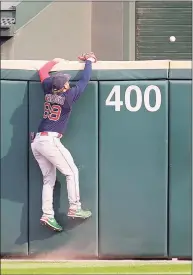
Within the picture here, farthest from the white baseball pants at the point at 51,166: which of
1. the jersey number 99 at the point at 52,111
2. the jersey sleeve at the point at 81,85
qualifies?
the jersey sleeve at the point at 81,85

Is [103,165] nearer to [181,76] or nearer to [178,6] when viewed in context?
[181,76]

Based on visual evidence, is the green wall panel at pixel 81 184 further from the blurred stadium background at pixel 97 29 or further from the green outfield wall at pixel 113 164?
the blurred stadium background at pixel 97 29

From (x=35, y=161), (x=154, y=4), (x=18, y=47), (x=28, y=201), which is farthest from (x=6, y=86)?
(x=154, y=4)

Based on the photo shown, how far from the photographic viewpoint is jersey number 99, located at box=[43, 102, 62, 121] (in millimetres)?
4277

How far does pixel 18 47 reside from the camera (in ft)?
18.3

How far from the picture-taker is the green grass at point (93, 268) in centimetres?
416

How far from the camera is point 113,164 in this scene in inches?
172

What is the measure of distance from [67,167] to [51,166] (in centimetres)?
13

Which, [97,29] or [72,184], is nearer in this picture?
[72,184]

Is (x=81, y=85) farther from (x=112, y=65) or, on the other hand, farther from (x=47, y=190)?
(x=47, y=190)

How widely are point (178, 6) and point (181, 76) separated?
7.71 feet

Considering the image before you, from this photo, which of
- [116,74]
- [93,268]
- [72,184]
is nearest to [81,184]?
[72,184]

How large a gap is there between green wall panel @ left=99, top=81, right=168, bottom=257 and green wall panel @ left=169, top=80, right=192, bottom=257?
0.18ft

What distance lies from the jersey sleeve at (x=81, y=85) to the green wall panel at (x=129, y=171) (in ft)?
0.48
